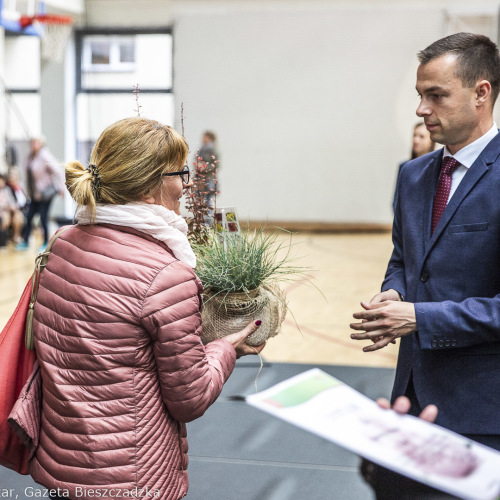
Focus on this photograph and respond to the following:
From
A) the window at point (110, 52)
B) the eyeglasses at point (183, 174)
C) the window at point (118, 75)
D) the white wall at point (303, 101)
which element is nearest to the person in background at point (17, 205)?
the window at point (118, 75)

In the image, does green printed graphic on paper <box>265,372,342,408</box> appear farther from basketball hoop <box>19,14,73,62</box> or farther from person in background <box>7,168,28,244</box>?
basketball hoop <box>19,14,73,62</box>

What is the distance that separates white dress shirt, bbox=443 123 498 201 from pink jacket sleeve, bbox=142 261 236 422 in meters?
0.65

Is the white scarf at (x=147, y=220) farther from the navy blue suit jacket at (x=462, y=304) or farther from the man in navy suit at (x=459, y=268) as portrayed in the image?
the navy blue suit jacket at (x=462, y=304)

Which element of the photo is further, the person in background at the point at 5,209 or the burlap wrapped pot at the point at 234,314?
the person in background at the point at 5,209

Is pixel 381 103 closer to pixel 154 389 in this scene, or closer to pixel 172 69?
pixel 172 69

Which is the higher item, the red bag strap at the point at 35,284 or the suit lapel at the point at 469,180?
the suit lapel at the point at 469,180

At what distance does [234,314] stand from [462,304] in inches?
22.1

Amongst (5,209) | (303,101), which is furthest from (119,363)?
(303,101)

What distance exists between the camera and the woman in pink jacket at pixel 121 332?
1.28m

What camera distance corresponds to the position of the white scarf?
4.37 feet

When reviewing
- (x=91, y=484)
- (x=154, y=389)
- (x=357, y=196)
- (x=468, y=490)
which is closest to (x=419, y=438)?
(x=468, y=490)

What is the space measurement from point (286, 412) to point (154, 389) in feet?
1.63

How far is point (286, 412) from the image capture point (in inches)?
35.1

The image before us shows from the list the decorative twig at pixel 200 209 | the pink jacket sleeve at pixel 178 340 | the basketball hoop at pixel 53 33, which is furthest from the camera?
the basketball hoop at pixel 53 33
